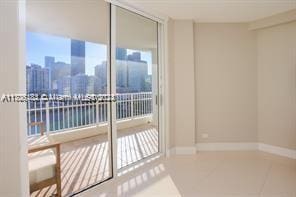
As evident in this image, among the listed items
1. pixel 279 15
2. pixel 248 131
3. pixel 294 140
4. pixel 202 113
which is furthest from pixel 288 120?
pixel 279 15

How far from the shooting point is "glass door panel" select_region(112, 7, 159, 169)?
3453mm

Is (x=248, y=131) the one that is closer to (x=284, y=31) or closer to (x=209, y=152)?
(x=209, y=152)

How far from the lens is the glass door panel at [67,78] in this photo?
251 cm

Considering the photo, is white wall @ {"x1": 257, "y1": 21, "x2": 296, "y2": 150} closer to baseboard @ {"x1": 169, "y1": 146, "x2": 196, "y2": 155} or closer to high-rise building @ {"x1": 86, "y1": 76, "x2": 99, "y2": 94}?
baseboard @ {"x1": 169, "y1": 146, "x2": 196, "y2": 155}

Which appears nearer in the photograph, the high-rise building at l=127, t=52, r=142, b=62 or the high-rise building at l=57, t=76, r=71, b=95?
the high-rise building at l=57, t=76, r=71, b=95

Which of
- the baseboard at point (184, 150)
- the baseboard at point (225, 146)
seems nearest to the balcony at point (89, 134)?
the baseboard at point (184, 150)

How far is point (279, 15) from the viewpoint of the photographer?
395cm

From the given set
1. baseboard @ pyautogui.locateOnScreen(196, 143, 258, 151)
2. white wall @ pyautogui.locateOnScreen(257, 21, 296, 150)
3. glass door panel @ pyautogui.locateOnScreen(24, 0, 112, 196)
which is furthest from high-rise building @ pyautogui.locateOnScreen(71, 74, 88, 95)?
white wall @ pyautogui.locateOnScreen(257, 21, 296, 150)

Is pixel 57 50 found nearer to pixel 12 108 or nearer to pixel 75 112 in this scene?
pixel 12 108

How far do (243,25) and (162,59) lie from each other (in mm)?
1781

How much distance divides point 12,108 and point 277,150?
4.28 meters

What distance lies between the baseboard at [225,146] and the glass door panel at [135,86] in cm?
94

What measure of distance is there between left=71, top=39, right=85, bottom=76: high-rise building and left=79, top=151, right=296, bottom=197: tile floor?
1.50 meters

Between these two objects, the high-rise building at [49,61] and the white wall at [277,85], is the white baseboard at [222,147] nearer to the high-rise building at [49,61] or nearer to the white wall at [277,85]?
the white wall at [277,85]
